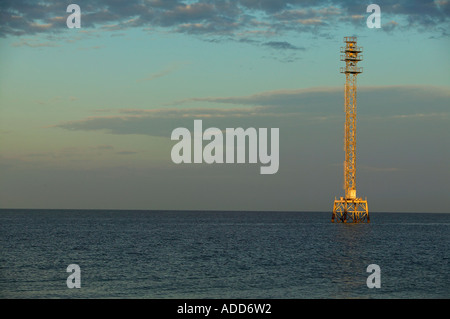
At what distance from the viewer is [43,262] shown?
5909 centimetres

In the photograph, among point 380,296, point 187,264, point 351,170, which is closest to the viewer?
point 380,296

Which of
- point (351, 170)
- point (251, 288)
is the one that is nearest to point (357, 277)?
point (251, 288)

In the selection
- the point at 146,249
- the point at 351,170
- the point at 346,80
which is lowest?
the point at 146,249

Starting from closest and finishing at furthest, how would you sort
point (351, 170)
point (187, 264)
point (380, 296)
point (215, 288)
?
point (380, 296) < point (215, 288) < point (187, 264) < point (351, 170)

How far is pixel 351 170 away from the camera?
385 ft

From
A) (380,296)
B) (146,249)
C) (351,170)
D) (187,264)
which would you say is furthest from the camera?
(351,170)

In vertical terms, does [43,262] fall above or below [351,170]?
below

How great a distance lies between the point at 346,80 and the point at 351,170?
62.1 feet
